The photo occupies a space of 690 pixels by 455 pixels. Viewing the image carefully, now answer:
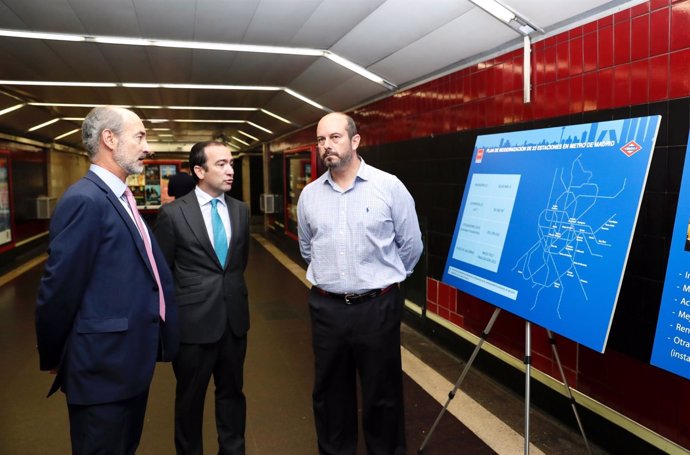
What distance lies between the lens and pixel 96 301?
1547mm

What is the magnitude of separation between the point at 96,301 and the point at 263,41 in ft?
10.2

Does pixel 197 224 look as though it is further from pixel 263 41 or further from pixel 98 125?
pixel 263 41

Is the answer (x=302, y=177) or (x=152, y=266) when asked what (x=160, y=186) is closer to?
(x=302, y=177)

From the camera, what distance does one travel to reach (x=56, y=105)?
24.2 feet

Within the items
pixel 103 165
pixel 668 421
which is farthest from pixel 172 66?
pixel 668 421

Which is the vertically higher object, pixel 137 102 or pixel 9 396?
pixel 137 102

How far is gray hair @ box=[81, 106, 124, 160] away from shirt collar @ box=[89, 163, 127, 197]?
0.06 meters

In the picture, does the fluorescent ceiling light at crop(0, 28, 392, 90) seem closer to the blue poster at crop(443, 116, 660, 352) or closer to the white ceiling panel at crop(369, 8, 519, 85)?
the white ceiling panel at crop(369, 8, 519, 85)

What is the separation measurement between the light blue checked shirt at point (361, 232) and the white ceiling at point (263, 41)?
133 cm

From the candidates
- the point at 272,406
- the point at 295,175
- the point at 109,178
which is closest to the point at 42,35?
the point at 109,178

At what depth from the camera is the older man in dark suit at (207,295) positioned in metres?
2.18

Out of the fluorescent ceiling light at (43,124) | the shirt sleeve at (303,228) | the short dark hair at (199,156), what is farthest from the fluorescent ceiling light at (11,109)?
the shirt sleeve at (303,228)

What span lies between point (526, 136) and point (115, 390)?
6.39 ft

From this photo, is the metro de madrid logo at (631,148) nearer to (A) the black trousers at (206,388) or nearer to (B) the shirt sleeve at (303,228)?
(B) the shirt sleeve at (303,228)
